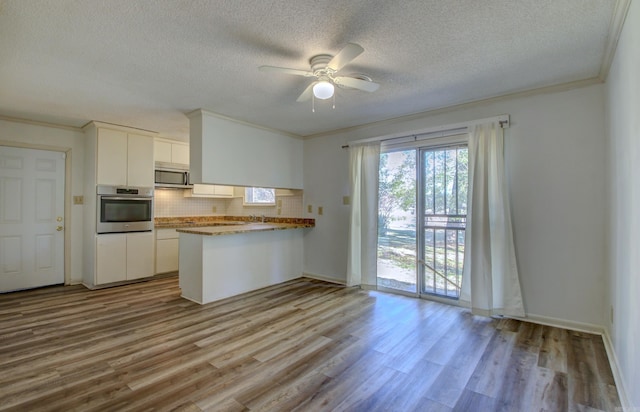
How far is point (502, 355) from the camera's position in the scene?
7.89 feet

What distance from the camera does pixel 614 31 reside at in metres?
2.00

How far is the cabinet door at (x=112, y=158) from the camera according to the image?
429 centimetres

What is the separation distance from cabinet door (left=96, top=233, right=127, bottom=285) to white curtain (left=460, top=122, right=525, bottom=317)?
468 centimetres

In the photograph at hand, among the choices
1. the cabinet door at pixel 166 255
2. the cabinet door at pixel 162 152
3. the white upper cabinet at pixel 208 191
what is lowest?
the cabinet door at pixel 166 255

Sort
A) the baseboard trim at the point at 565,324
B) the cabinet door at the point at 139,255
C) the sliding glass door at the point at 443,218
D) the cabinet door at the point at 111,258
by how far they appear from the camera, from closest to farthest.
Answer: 1. the baseboard trim at the point at 565,324
2. the sliding glass door at the point at 443,218
3. the cabinet door at the point at 111,258
4. the cabinet door at the point at 139,255

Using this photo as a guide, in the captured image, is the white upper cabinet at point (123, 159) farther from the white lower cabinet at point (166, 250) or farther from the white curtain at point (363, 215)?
the white curtain at point (363, 215)

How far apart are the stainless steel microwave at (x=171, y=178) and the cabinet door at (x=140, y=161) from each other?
0.87ft

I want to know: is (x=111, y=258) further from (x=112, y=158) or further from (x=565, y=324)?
(x=565, y=324)

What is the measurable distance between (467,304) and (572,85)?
2427 millimetres

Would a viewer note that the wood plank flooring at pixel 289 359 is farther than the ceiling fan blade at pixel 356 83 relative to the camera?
No

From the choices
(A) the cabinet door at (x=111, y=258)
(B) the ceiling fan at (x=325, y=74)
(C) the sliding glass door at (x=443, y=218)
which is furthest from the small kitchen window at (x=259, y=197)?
(B) the ceiling fan at (x=325, y=74)

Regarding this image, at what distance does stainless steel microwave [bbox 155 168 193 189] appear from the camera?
16.7 ft

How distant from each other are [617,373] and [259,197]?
5.10 m

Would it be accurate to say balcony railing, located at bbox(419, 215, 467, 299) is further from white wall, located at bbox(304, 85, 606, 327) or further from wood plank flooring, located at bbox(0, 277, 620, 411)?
white wall, located at bbox(304, 85, 606, 327)
